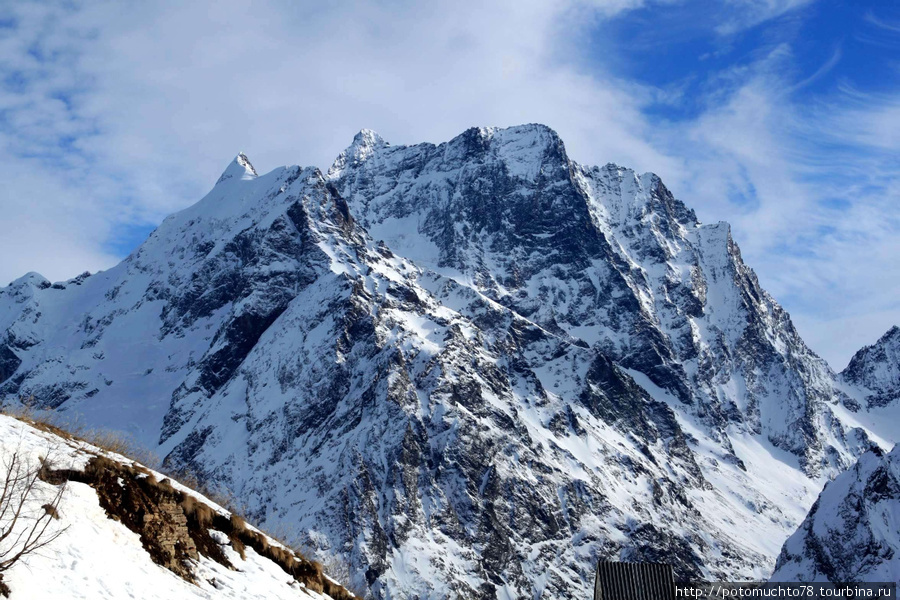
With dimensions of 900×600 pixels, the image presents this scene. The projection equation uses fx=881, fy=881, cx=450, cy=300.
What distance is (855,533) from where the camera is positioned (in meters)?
120

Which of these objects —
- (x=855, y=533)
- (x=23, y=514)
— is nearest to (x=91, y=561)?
(x=23, y=514)

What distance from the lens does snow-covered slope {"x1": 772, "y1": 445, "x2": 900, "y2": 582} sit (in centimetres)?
11406

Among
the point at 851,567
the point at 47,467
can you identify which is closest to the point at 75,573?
the point at 47,467

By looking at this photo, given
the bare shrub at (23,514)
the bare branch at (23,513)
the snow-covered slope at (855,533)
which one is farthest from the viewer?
the snow-covered slope at (855,533)

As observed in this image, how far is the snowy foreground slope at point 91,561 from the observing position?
2200cm

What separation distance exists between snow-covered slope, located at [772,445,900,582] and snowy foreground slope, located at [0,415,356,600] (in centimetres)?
10462

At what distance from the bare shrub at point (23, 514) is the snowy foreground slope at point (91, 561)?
97mm

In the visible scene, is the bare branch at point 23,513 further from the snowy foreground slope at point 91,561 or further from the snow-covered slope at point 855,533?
the snow-covered slope at point 855,533

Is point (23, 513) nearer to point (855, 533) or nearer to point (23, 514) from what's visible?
point (23, 514)

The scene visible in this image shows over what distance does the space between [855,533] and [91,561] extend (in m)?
118

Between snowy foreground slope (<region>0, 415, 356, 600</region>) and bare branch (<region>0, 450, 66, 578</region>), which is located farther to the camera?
snowy foreground slope (<region>0, 415, 356, 600</region>)

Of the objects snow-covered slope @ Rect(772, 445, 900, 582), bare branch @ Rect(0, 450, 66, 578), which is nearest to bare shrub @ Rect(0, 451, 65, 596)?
bare branch @ Rect(0, 450, 66, 578)

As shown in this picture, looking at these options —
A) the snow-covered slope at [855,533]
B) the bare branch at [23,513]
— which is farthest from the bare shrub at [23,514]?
the snow-covered slope at [855,533]

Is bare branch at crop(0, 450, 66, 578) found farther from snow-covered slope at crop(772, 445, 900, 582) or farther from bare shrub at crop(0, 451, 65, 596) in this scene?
snow-covered slope at crop(772, 445, 900, 582)
